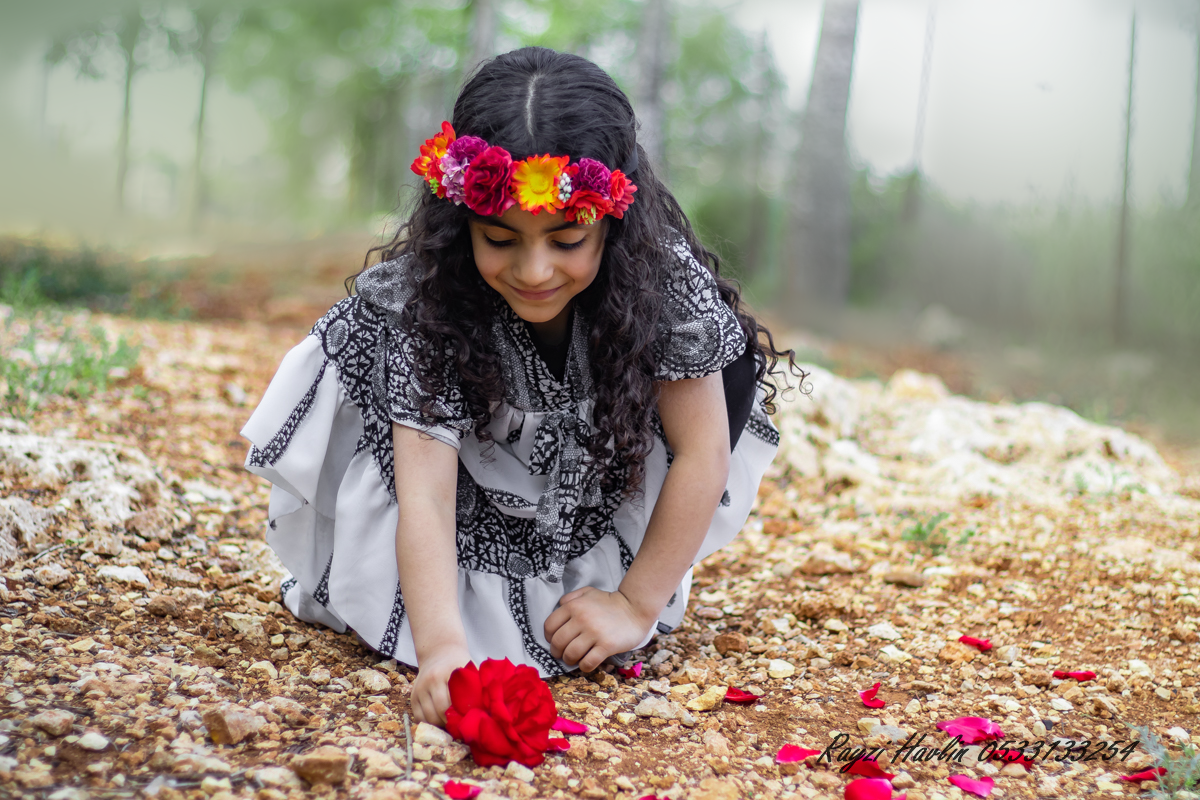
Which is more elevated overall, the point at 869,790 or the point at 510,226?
the point at 510,226

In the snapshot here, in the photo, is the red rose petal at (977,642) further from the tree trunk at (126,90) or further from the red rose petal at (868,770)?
the tree trunk at (126,90)

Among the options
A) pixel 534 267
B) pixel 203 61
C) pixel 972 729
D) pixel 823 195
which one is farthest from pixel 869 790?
pixel 203 61

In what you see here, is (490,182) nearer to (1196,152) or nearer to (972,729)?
(972,729)

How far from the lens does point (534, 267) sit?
150 cm

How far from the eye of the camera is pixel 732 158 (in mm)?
15039

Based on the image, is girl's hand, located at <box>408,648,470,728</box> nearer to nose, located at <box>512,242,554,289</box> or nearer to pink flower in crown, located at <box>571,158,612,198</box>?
nose, located at <box>512,242,554,289</box>

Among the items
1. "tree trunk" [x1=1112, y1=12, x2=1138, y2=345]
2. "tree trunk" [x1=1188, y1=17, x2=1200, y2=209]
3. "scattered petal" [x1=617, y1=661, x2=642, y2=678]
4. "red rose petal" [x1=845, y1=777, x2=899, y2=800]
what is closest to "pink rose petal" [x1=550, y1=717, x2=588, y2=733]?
"scattered petal" [x1=617, y1=661, x2=642, y2=678]

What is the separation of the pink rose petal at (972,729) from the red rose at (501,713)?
0.72 metres

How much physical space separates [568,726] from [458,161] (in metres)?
0.96

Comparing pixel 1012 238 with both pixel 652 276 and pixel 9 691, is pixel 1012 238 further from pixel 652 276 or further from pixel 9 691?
pixel 9 691

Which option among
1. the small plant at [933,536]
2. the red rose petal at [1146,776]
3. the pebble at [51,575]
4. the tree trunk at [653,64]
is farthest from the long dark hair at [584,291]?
the tree trunk at [653,64]

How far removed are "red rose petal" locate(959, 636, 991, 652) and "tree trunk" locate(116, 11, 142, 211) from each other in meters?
5.47

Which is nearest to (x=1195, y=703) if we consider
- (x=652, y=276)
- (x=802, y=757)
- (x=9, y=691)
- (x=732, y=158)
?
(x=802, y=757)

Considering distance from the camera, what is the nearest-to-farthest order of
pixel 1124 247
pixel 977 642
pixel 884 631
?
pixel 977 642 < pixel 884 631 < pixel 1124 247
